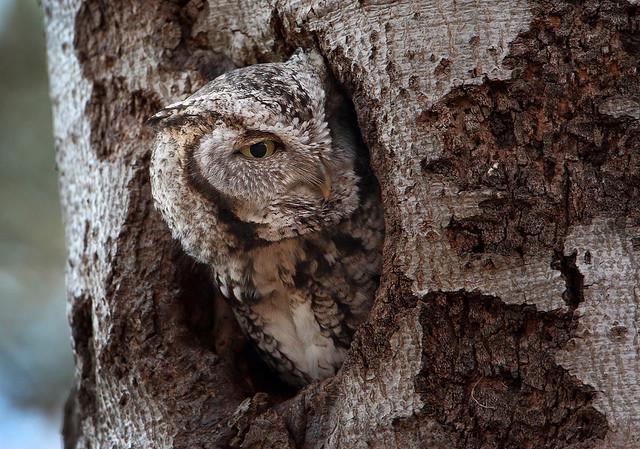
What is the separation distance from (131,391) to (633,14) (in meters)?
1.37

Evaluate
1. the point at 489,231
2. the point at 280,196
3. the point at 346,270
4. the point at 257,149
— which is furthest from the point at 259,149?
the point at 489,231

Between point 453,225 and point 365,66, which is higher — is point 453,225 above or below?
below

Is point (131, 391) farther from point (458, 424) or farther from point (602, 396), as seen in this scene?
point (602, 396)

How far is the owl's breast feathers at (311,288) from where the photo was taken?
6.08 feet

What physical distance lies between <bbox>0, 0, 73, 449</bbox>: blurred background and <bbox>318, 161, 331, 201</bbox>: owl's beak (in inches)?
108

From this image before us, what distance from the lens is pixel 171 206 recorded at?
1803 millimetres

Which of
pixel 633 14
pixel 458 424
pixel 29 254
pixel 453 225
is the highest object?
pixel 29 254

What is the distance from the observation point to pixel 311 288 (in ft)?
6.28

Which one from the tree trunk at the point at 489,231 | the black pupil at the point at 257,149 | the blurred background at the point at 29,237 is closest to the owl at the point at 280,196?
the black pupil at the point at 257,149

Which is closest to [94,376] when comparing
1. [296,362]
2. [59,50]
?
[296,362]

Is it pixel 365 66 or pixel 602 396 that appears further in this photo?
pixel 365 66

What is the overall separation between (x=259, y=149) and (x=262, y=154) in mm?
13

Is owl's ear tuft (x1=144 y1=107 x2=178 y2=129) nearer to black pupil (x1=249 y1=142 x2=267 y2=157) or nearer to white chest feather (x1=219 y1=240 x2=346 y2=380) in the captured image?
black pupil (x1=249 y1=142 x2=267 y2=157)

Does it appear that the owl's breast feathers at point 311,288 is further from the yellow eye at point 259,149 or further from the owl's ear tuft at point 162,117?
the owl's ear tuft at point 162,117
